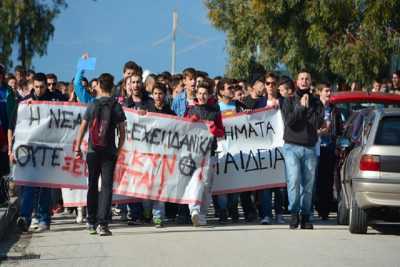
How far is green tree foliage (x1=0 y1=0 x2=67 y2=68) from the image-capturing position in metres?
56.4

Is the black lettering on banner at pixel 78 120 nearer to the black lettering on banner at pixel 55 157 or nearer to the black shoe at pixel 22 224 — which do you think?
the black lettering on banner at pixel 55 157

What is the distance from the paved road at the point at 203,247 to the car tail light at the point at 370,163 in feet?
2.82

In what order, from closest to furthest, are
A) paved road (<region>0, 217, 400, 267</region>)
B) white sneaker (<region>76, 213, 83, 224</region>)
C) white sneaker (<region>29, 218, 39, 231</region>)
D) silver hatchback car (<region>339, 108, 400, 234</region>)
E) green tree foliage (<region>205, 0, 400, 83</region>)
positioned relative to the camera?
paved road (<region>0, 217, 400, 267</region>) < silver hatchback car (<region>339, 108, 400, 234</region>) < white sneaker (<region>29, 218, 39, 231</region>) < white sneaker (<region>76, 213, 83, 224</region>) < green tree foliage (<region>205, 0, 400, 83</region>)

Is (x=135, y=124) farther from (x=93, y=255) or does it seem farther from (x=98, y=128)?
(x=93, y=255)

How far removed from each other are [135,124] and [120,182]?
84 cm

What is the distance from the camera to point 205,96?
51.9ft

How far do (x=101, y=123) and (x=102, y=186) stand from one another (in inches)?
30.7

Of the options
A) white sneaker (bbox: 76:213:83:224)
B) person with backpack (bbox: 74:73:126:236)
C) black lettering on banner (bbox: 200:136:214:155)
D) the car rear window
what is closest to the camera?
the car rear window

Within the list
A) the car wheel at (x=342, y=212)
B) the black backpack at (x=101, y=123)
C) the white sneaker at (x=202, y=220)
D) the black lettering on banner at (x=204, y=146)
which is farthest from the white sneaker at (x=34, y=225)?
the car wheel at (x=342, y=212)

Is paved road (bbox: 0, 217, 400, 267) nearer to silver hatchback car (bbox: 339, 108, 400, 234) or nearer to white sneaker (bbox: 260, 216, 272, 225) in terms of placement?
silver hatchback car (bbox: 339, 108, 400, 234)

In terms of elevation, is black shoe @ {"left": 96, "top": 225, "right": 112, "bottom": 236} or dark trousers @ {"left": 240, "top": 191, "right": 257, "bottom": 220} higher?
dark trousers @ {"left": 240, "top": 191, "right": 257, "bottom": 220}

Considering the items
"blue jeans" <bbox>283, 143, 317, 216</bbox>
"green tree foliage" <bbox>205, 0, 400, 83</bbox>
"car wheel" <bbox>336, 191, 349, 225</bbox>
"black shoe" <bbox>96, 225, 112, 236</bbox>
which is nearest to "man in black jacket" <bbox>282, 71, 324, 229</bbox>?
"blue jeans" <bbox>283, 143, 317, 216</bbox>

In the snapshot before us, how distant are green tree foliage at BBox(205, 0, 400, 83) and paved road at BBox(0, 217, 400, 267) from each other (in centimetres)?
1862

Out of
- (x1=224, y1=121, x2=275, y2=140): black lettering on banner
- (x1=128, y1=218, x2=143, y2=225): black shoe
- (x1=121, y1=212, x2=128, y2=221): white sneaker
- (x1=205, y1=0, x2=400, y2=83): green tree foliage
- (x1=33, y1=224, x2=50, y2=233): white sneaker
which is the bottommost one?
(x1=33, y1=224, x2=50, y2=233): white sneaker
